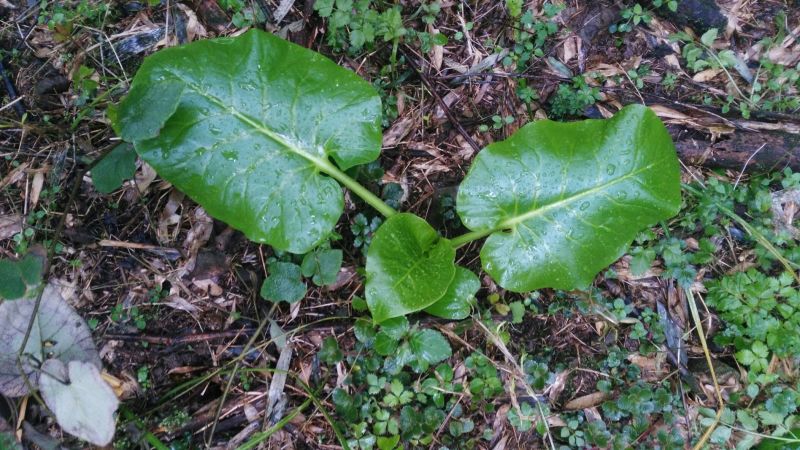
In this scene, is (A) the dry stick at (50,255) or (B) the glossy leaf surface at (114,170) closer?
(A) the dry stick at (50,255)

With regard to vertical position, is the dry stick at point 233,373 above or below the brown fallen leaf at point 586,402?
above

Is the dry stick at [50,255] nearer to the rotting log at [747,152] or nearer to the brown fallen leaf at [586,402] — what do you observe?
the brown fallen leaf at [586,402]

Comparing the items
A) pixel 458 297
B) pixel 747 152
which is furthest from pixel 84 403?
pixel 747 152

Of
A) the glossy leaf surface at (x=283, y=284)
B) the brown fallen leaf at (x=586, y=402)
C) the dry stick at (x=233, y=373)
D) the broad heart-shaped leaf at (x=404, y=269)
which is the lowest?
the brown fallen leaf at (x=586, y=402)

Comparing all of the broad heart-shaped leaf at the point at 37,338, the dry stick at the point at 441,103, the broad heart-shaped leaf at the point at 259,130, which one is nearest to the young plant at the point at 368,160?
the broad heart-shaped leaf at the point at 259,130

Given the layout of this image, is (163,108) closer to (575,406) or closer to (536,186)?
(536,186)

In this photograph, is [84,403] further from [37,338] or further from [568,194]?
[568,194]
